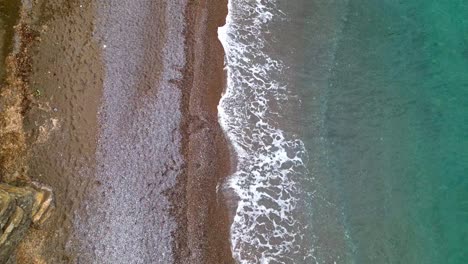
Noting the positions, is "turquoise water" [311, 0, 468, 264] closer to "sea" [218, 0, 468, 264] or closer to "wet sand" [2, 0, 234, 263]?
"sea" [218, 0, 468, 264]

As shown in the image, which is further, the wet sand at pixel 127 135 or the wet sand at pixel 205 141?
the wet sand at pixel 205 141

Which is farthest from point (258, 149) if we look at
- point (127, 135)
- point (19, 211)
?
point (19, 211)

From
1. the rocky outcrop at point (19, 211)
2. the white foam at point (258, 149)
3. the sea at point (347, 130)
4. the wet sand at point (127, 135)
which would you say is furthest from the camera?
the sea at point (347, 130)

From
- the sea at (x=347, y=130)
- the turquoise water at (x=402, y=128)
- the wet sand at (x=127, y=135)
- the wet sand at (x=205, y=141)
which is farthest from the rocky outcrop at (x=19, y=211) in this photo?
the turquoise water at (x=402, y=128)

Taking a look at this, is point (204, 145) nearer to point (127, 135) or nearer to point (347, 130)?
point (127, 135)

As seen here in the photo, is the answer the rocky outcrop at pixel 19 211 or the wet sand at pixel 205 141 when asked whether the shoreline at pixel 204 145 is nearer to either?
the wet sand at pixel 205 141

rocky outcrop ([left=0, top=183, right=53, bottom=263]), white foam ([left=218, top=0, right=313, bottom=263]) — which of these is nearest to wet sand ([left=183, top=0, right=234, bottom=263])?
white foam ([left=218, top=0, right=313, bottom=263])

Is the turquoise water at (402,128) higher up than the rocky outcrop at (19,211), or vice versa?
the turquoise water at (402,128)

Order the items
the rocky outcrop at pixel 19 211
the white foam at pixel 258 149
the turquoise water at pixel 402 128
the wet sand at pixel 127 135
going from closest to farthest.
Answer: the rocky outcrop at pixel 19 211, the wet sand at pixel 127 135, the white foam at pixel 258 149, the turquoise water at pixel 402 128
